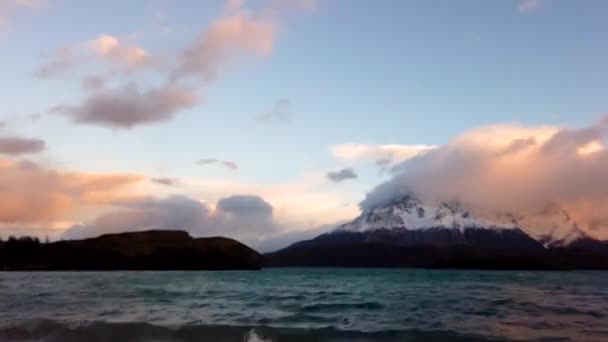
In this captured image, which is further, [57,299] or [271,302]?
[57,299]

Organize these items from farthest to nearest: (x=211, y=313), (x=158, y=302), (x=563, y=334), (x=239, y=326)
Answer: (x=158, y=302)
(x=211, y=313)
(x=239, y=326)
(x=563, y=334)

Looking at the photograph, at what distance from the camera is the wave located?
112 ft

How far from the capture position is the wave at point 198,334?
1347 inches

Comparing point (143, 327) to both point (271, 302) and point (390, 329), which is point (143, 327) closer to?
point (390, 329)

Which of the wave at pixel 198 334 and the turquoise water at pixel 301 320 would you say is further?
the turquoise water at pixel 301 320

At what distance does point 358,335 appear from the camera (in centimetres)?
3500

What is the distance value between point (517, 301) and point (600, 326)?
59.8ft

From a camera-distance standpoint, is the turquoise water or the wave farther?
the turquoise water

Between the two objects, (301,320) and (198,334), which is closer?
(198,334)

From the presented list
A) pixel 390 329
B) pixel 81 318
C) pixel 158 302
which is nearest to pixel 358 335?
pixel 390 329

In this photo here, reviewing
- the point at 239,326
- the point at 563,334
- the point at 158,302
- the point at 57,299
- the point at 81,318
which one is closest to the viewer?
the point at 563,334

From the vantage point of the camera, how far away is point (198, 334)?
3516cm

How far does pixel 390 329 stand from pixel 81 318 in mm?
20540

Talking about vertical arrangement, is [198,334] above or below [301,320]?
below
